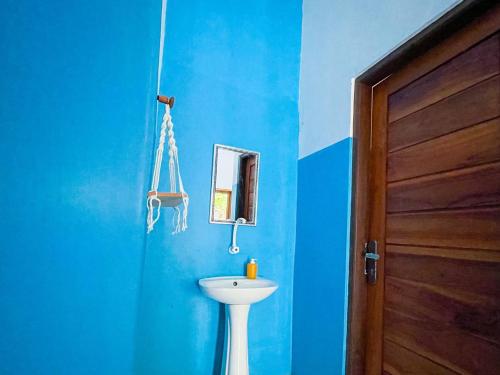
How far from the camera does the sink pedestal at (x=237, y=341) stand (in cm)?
150

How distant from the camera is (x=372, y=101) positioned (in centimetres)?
151

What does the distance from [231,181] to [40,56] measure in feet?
3.91

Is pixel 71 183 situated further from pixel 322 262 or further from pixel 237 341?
pixel 322 262

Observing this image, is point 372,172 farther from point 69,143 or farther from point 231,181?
point 69,143

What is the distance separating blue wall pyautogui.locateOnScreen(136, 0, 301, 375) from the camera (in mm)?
1603

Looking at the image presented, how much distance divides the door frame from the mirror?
2.23 ft

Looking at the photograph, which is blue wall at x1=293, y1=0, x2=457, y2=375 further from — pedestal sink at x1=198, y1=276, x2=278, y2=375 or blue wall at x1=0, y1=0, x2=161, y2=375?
blue wall at x1=0, y1=0, x2=161, y2=375

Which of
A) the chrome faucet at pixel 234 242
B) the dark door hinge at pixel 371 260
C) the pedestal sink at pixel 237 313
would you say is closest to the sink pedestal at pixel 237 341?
→ the pedestal sink at pixel 237 313

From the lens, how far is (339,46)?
1672 mm

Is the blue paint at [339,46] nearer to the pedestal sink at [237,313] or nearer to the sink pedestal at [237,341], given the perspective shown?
the pedestal sink at [237,313]

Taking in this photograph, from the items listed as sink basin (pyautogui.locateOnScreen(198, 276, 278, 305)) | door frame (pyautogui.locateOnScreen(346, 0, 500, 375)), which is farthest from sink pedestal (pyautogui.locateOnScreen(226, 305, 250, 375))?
door frame (pyautogui.locateOnScreen(346, 0, 500, 375))

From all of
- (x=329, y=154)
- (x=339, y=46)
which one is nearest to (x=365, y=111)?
(x=329, y=154)

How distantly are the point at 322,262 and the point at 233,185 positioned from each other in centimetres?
73

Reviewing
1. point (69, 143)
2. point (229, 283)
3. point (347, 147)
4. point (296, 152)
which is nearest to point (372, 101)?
point (347, 147)
